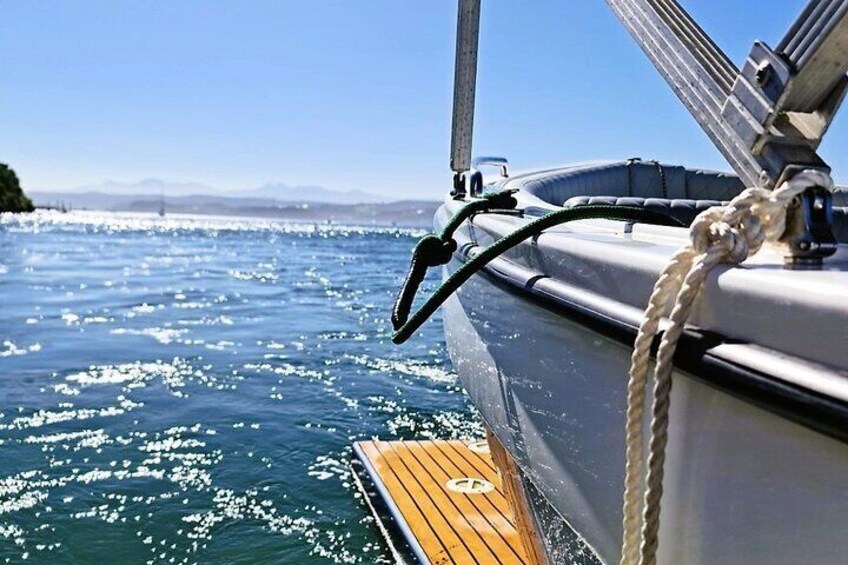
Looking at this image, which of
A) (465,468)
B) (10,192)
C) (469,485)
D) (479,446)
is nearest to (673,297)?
(469,485)

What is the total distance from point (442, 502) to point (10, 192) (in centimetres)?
9363

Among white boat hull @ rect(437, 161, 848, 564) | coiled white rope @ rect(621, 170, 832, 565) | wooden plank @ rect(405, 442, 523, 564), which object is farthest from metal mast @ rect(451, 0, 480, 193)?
coiled white rope @ rect(621, 170, 832, 565)

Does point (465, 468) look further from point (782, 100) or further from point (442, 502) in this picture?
point (782, 100)

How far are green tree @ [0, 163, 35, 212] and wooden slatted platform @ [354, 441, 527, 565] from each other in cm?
8992

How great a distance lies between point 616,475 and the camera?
126 centimetres

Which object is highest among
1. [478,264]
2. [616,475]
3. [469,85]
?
[469,85]

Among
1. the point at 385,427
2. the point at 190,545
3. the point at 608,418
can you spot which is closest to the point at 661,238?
the point at 608,418

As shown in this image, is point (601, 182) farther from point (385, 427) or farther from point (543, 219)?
point (543, 219)

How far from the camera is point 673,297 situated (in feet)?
3.53

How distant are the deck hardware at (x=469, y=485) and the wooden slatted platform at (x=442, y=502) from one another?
0.09ft

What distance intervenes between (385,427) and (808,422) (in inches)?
185

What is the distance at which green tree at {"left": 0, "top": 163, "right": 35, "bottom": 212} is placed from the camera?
267ft

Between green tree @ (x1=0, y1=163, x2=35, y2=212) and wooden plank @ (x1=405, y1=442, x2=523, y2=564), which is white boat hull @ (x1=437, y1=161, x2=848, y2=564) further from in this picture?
green tree @ (x1=0, y1=163, x2=35, y2=212)

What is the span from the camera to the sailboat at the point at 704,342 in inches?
35.1
